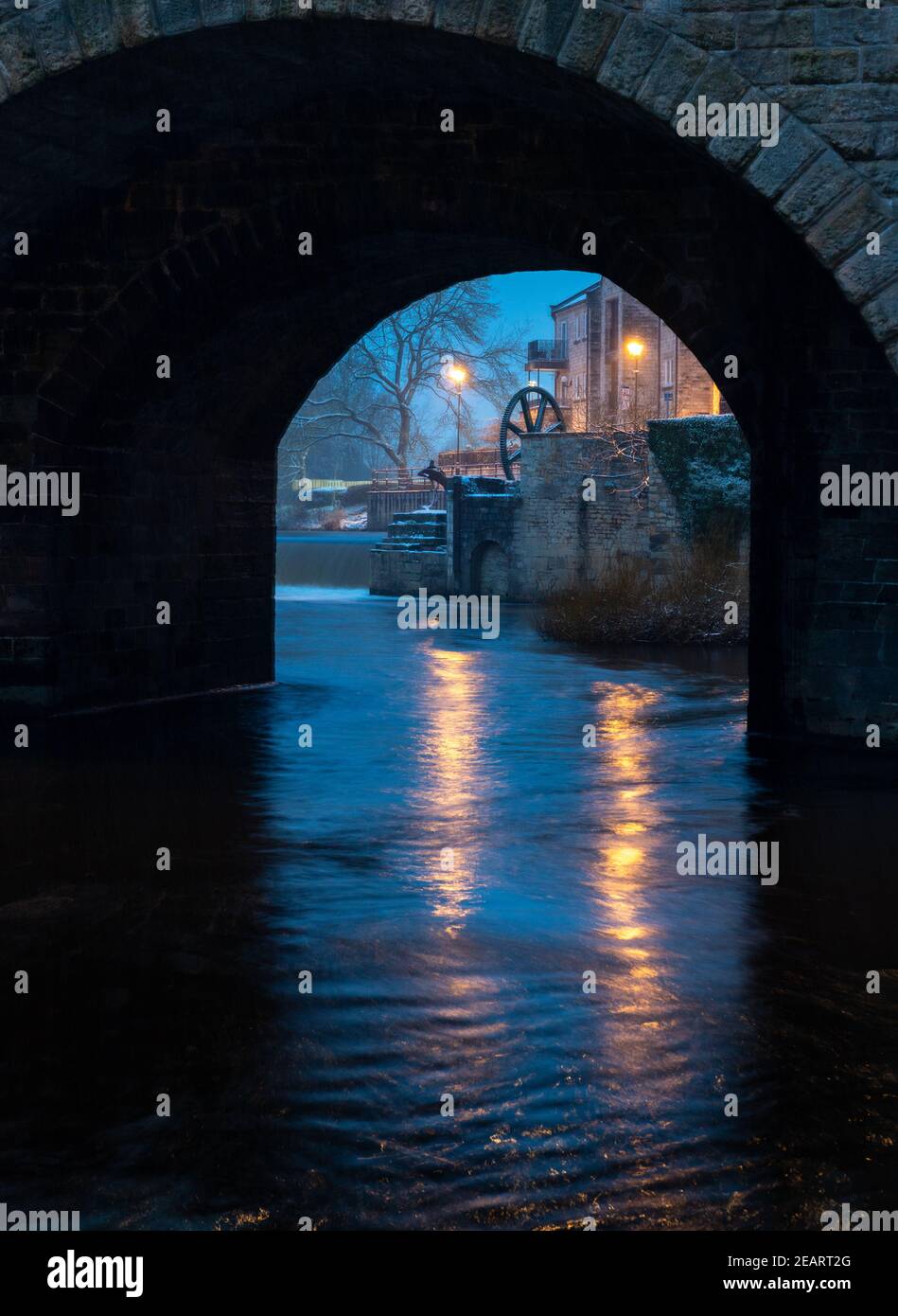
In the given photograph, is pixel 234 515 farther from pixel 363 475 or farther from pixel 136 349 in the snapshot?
pixel 363 475

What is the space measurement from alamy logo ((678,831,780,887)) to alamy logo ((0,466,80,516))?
18.3ft

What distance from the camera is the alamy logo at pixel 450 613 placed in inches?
942

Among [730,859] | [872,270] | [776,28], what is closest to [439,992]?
[730,859]

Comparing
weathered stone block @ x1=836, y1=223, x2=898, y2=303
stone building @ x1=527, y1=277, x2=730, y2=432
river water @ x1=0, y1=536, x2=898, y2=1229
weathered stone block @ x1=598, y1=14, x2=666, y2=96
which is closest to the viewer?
river water @ x1=0, y1=536, x2=898, y2=1229

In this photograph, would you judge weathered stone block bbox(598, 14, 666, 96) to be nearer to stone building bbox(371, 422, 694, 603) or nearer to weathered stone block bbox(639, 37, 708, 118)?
weathered stone block bbox(639, 37, 708, 118)

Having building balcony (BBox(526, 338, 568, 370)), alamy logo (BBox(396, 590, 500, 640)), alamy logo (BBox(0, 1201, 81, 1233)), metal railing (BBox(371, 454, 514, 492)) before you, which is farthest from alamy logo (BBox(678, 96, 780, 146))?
building balcony (BBox(526, 338, 568, 370))

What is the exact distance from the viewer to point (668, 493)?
22.5 meters

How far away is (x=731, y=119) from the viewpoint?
677 cm

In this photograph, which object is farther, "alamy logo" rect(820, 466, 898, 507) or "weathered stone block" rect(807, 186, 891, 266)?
"alamy logo" rect(820, 466, 898, 507)

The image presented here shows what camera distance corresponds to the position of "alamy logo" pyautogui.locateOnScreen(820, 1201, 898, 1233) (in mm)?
3398

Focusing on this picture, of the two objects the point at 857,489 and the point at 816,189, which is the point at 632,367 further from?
the point at 816,189

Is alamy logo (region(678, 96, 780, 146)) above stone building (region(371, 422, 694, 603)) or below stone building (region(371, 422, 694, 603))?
above

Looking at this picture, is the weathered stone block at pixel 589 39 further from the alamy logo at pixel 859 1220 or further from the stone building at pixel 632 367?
the stone building at pixel 632 367
